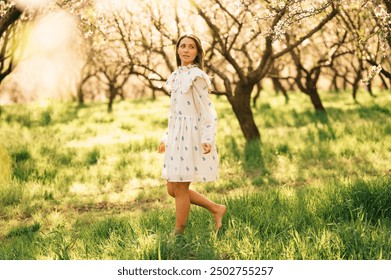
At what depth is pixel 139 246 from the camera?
3.84 meters

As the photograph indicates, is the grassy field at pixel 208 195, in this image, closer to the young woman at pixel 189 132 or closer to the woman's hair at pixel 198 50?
the young woman at pixel 189 132

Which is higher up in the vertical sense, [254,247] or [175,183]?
[175,183]

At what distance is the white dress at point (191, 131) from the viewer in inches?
161

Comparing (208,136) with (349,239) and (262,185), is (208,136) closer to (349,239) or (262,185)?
(349,239)

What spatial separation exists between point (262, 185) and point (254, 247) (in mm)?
3343

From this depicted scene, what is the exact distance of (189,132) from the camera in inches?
163

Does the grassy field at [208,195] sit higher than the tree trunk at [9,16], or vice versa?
the tree trunk at [9,16]

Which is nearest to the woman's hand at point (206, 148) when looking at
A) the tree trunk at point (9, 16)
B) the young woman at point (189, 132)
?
the young woman at point (189, 132)

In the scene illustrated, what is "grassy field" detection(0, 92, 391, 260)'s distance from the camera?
3912mm

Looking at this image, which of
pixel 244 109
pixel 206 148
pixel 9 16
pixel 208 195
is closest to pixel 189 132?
pixel 206 148

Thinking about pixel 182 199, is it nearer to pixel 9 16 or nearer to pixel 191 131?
pixel 191 131

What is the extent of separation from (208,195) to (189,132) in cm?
→ 254

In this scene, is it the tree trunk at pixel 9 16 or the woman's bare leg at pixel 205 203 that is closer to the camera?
the woman's bare leg at pixel 205 203

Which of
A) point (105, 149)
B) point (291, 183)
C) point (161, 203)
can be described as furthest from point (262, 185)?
point (105, 149)
